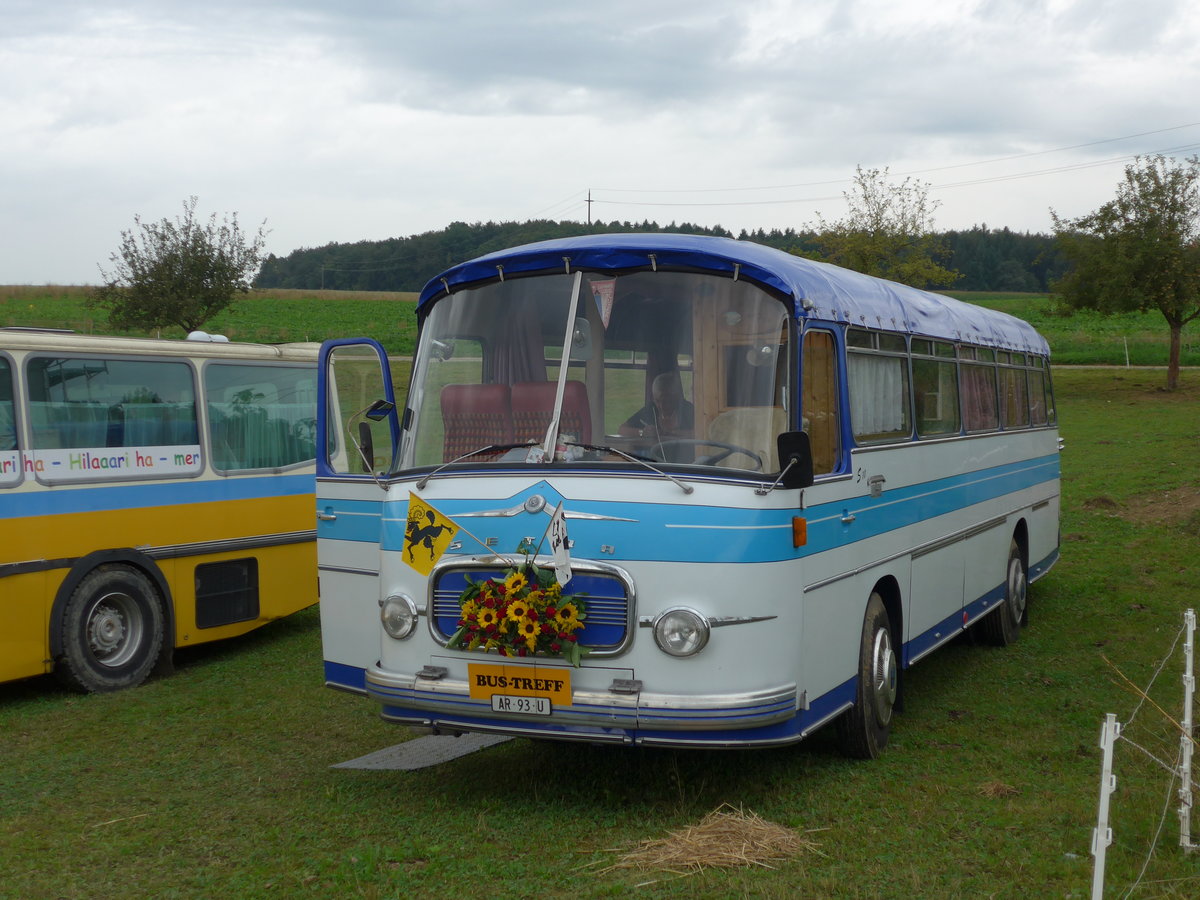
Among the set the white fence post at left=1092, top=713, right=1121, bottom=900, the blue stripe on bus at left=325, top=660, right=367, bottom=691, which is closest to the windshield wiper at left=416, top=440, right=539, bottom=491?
the blue stripe on bus at left=325, top=660, right=367, bottom=691

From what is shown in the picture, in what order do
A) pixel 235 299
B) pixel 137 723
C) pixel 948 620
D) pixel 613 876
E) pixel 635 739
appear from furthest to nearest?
pixel 235 299 → pixel 948 620 → pixel 137 723 → pixel 635 739 → pixel 613 876

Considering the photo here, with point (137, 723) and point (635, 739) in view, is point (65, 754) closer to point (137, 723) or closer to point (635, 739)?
point (137, 723)

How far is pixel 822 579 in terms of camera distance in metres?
6.65

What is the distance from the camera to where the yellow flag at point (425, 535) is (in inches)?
253

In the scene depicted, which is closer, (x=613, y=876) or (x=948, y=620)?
(x=613, y=876)

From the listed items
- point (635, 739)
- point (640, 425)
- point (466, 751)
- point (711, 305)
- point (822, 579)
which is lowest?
point (466, 751)

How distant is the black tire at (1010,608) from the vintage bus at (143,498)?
6.23 meters

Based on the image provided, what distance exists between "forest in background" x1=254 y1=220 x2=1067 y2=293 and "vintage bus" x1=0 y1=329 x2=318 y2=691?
4212 cm

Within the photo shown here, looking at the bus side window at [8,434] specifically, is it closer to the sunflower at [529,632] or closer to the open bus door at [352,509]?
the open bus door at [352,509]

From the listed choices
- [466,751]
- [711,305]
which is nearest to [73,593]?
[466,751]

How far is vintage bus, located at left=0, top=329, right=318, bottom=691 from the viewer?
30.5 ft

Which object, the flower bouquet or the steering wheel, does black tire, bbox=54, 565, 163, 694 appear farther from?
the steering wheel

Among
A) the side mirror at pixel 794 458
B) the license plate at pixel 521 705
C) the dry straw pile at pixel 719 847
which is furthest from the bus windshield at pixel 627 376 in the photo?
the dry straw pile at pixel 719 847

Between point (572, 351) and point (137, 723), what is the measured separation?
15.0ft
